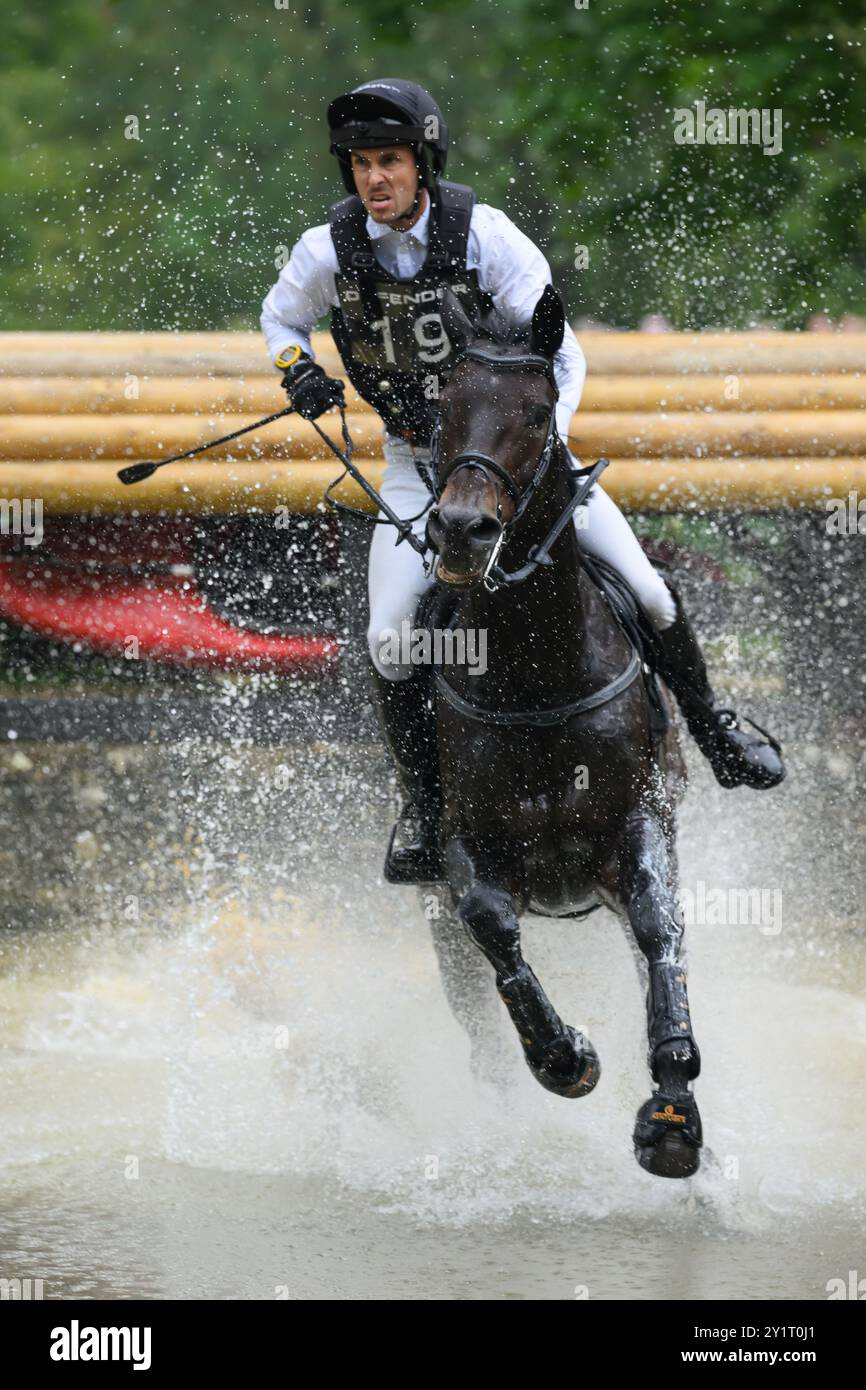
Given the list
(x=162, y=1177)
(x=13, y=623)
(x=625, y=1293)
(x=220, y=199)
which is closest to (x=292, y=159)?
(x=220, y=199)

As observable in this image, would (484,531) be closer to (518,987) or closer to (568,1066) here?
(518,987)

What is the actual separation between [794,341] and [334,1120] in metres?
4.00

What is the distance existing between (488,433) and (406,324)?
1011mm

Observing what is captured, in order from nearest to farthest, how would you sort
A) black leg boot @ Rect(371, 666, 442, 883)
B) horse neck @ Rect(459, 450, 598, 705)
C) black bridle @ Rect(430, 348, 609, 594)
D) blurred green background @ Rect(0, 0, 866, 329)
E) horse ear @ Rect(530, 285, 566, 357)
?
black bridle @ Rect(430, 348, 609, 594) < horse ear @ Rect(530, 285, 566, 357) < horse neck @ Rect(459, 450, 598, 705) < black leg boot @ Rect(371, 666, 442, 883) < blurred green background @ Rect(0, 0, 866, 329)

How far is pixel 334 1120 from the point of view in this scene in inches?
242

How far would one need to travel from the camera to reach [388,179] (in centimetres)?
510

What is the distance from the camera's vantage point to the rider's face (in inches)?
201

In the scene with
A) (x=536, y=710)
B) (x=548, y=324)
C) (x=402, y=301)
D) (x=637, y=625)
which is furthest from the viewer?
(x=637, y=625)

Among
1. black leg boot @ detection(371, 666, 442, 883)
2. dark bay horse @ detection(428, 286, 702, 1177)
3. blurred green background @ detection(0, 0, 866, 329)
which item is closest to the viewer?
dark bay horse @ detection(428, 286, 702, 1177)

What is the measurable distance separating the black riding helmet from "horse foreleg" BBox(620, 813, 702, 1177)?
2.00m

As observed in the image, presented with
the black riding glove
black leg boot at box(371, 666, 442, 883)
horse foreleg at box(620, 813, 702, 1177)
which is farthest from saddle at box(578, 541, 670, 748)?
the black riding glove

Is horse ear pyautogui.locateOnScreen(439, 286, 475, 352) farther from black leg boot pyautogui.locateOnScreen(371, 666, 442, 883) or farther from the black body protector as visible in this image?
black leg boot pyautogui.locateOnScreen(371, 666, 442, 883)

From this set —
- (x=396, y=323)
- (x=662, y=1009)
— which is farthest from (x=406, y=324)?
(x=662, y=1009)

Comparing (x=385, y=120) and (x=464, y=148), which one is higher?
(x=464, y=148)
